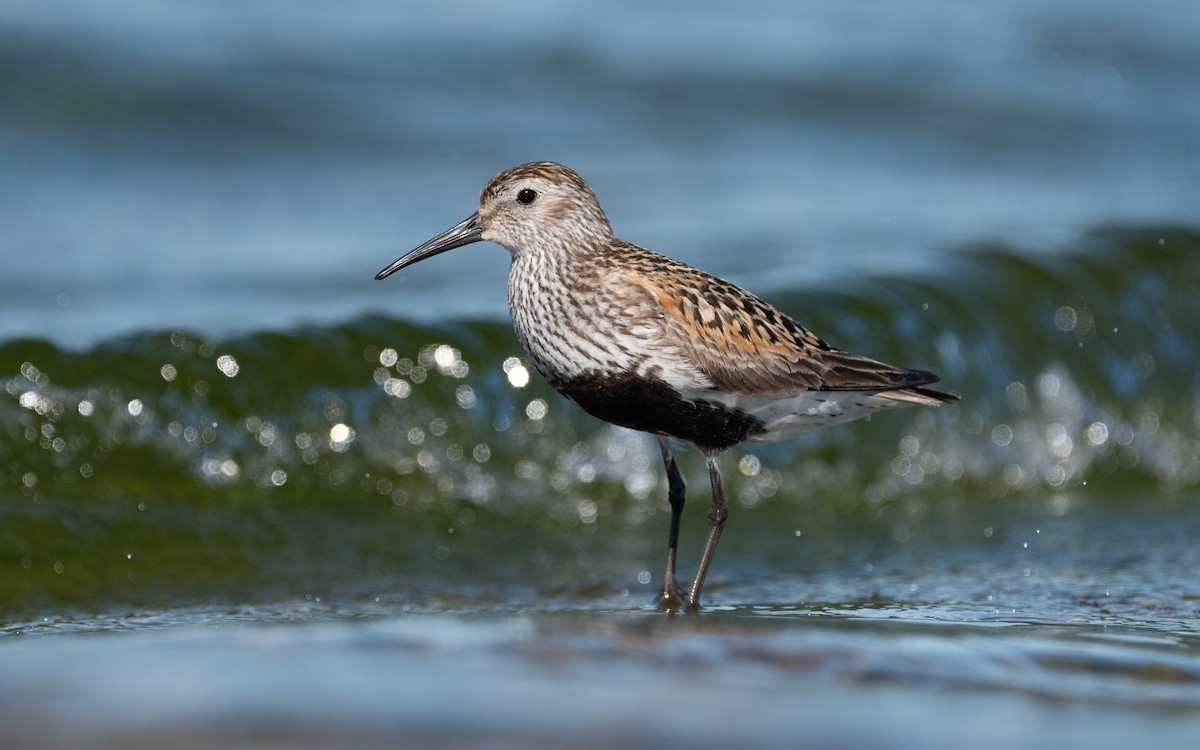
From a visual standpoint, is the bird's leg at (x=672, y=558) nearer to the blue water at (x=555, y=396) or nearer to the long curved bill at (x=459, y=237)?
the blue water at (x=555, y=396)

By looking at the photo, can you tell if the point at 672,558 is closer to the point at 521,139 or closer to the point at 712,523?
the point at 712,523

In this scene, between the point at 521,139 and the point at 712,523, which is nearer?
the point at 712,523

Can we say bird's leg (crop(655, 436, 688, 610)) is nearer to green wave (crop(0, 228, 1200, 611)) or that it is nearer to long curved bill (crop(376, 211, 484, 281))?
long curved bill (crop(376, 211, 484, 281))

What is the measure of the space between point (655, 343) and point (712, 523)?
110cm

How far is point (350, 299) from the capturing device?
1057 centimetres

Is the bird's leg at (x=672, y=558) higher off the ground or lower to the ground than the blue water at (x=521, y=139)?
lower

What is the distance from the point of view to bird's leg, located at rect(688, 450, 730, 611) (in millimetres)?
6598

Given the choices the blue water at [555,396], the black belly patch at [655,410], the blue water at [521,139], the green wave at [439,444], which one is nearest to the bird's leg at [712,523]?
the black belly patch at [655,410]

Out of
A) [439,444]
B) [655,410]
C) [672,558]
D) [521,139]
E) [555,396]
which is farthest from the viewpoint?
[521,139]

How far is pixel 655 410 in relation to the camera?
620cm

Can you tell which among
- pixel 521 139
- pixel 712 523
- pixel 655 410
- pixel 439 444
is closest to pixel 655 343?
pixel 655 410

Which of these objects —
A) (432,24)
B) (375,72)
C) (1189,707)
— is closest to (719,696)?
(1189,707)

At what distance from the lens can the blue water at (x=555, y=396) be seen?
4.27 metres

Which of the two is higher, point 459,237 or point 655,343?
point 459,237
